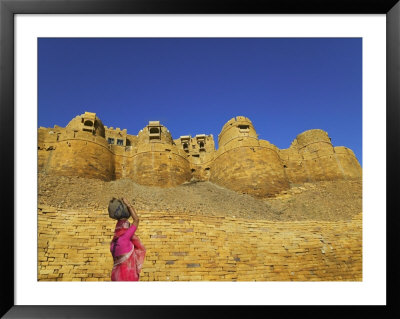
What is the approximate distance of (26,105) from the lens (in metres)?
4.72

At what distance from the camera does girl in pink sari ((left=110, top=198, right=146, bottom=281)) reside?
5113 millimetres

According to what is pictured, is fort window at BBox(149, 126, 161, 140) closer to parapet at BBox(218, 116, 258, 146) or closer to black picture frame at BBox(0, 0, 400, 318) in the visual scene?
parapet at BBox(218, 116, 258, 146)

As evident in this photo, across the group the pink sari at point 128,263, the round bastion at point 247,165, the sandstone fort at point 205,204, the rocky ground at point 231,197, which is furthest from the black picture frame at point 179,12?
the round bastion at point 247,165

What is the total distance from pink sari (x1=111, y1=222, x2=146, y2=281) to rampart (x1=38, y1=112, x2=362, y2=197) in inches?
489

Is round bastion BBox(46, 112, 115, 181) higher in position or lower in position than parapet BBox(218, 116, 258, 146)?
lower

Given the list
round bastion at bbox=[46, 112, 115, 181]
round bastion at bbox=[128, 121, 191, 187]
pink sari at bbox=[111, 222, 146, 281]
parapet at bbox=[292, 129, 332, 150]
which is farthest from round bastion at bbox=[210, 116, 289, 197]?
pink sari at bbox=[111, 222, 146, 281]

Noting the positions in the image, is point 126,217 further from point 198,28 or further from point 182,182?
point 182,182

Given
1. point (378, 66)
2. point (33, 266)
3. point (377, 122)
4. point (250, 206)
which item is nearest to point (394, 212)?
point (377, 122)

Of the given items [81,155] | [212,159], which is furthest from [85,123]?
[212,159]

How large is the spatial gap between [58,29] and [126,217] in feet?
11.4

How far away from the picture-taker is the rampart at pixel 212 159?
687 inches

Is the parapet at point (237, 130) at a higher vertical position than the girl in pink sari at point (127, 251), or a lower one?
higher

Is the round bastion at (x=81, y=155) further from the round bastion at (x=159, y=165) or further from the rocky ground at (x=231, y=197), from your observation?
the round bastion at (x=159, y=165)

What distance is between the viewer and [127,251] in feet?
17.2
